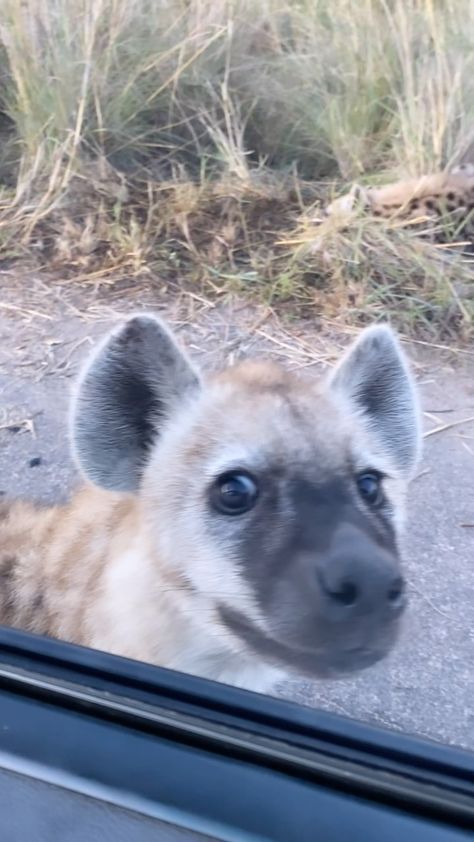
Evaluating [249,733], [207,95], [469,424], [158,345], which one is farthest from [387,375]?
[207,95]

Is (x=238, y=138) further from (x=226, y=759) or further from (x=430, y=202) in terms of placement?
(x=226, y=759)

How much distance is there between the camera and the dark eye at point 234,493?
121 centimetres

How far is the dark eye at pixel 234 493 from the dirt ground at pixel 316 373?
28 cm

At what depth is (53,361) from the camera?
1967 millimetres

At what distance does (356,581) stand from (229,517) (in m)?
0.22

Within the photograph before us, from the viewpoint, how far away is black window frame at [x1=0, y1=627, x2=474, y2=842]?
749mm

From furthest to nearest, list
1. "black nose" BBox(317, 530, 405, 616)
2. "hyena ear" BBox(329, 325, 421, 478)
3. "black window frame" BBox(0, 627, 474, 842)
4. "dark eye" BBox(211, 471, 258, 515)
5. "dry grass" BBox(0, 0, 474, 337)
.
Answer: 1. "dry grass" BBox(0, 0, 474, 337)
2. "hyena ear" BBox(329, 325, 421, 478)
3. "dark eye" BBox(211, 471, 258, 515)
4. "black nose" BBox(317, 530, 405, 616)
5. "black window frame" BBox(0, 627, 474, 842)

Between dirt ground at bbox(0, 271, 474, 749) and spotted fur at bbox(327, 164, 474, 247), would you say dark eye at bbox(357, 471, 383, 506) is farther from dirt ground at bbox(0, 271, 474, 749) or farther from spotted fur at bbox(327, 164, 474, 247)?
spotted fur at bbox(327, 164, 474, 247)

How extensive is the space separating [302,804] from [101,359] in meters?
0.65

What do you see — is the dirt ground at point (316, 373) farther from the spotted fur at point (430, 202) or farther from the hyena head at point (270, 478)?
the spotted fur at point (430, 202)

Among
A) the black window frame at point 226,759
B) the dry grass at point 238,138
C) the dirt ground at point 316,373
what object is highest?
the black window frame at point 226,759

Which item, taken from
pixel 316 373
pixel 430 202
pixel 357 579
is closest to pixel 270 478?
pixel 357 579

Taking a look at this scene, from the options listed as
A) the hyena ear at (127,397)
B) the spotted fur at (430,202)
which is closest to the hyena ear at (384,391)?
the hyena ear at (127,397)

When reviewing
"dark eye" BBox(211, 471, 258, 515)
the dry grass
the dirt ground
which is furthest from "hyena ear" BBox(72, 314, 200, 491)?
the dry grass
